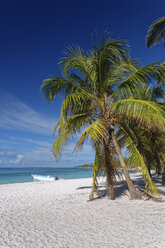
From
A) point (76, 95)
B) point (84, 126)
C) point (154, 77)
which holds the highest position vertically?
point (154, 77)

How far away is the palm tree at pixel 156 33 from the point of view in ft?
28.2

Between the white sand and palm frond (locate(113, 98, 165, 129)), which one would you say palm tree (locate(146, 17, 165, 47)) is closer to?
palm frond (locate(113, 98, 165, 129))

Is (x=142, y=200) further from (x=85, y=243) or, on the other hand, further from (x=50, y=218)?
(x=85, y=243)

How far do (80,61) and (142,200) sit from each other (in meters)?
5.82

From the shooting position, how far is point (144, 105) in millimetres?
5621

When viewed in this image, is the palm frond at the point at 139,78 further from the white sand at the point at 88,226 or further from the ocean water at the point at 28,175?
the ocean water at the point at 28,175

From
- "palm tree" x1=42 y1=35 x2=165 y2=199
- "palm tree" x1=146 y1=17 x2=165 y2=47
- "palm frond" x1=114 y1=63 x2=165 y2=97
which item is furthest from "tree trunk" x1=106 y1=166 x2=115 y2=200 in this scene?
"palm tree" x1=146 y1=17 x2=165 y2=47

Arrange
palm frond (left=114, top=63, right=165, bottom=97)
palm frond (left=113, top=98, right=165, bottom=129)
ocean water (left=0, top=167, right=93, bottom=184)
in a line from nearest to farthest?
palm frond (left=113, top=98, right=165, bottom=129) → palm frond (left=114, top=63, right=165, bottom=97) → ocean water (left=0, top=167, right=93, bottom=184)

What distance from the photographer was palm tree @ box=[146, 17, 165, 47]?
28.2 feet

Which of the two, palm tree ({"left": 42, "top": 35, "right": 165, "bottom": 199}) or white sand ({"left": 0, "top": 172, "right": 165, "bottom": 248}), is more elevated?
palm tree ({"left": 42, "top": 35, "right": 165, "bottom": 199})

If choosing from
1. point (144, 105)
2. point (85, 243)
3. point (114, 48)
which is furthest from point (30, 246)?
point (114, 48)

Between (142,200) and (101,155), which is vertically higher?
(101,155)

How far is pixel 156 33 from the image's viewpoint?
8859 mm

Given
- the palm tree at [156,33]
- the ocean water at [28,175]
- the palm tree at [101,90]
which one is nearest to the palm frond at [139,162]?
the palm tree at [101,90]
